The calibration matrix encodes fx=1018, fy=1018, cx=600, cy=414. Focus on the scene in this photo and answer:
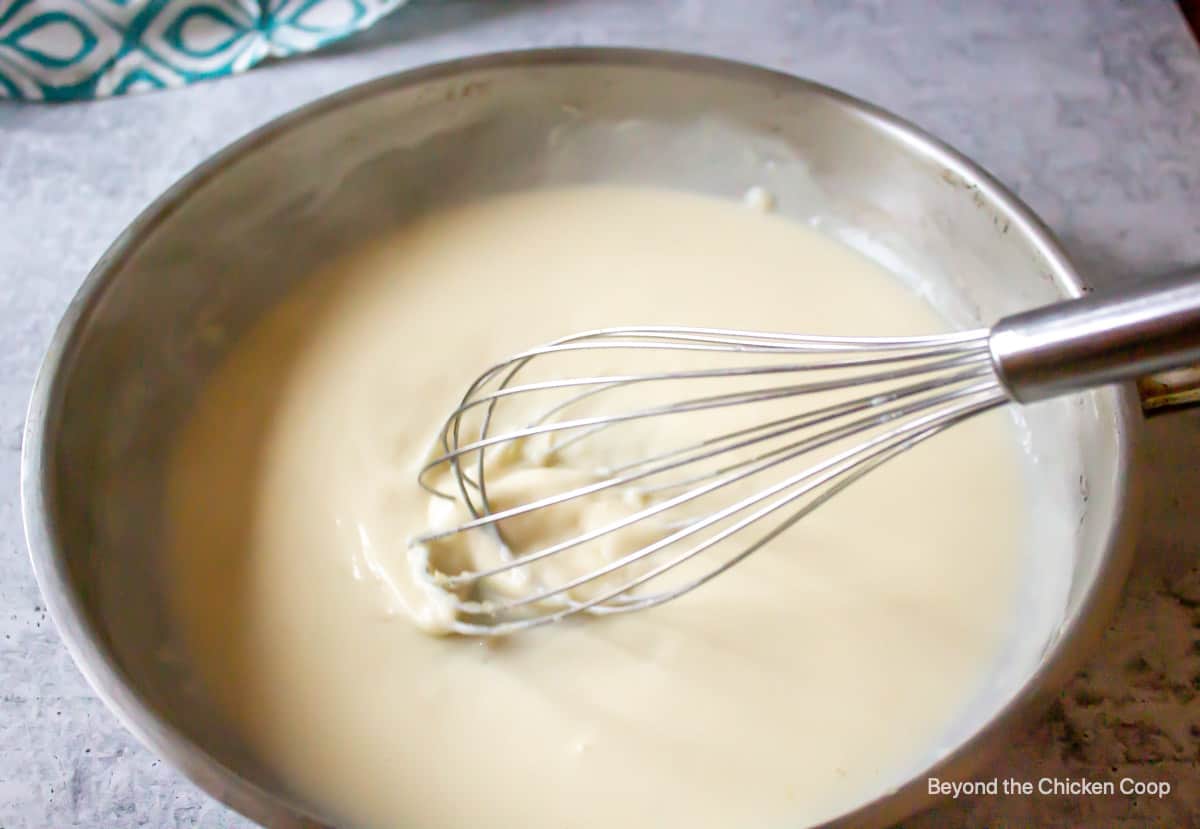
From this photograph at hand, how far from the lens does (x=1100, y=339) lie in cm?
55

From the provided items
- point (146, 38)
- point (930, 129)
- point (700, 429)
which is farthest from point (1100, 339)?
point (146, 38)

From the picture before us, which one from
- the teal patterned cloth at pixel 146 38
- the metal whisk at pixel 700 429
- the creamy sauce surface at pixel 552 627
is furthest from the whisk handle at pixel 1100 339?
the teal patterned cloth at pixel 146 38

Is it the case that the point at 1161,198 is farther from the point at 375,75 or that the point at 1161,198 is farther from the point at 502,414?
the point at 375,75

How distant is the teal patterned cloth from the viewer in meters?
1.26

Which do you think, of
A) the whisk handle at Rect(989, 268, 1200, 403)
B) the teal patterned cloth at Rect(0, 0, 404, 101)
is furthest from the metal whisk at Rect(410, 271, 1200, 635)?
the teal patterned cloth at Rect(0, 0, 404, 101)

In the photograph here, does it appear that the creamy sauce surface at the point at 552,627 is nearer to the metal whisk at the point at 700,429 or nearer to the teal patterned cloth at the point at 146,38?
the metal whisk at the point at 700,429

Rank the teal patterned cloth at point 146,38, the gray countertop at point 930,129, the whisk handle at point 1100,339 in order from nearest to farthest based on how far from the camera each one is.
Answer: the whisk handle at point 1100,339 → the gray countertop at point 930,129 → the teal patterned cloth at point 146,38

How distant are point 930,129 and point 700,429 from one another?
1.81 ft

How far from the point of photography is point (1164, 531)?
95 cm

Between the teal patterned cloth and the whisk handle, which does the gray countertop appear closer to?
the teal patterned cloth

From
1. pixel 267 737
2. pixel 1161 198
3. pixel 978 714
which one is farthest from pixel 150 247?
pixel 1161 198

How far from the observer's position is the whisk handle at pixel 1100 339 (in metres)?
0.52

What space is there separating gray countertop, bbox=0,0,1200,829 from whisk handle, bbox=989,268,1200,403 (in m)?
0.40

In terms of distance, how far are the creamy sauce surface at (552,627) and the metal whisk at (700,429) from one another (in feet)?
0.13
